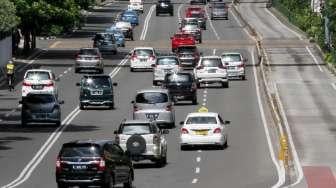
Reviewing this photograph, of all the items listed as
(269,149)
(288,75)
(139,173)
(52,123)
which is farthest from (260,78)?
(139,173)

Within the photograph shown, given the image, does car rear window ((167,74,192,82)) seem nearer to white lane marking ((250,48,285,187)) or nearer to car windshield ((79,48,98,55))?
white lane marking ((250,48,285,187))

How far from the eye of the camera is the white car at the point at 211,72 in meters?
75.8

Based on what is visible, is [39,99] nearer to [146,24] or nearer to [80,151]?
[80,151]

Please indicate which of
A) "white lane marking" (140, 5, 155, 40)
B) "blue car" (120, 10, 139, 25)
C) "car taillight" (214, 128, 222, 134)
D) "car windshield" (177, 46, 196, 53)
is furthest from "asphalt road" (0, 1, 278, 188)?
"blue car" (120, 10, 139, 25)

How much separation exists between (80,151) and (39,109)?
881 inches

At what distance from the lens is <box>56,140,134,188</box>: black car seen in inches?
1332

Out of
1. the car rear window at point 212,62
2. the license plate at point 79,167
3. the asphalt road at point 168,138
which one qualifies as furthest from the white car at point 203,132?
the car rear window at point 212,62

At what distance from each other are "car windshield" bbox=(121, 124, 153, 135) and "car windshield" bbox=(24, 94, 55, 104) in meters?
14.4

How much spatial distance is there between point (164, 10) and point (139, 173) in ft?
383

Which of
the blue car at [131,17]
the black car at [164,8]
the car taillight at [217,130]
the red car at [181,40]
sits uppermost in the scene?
the car taillight at [217,130]

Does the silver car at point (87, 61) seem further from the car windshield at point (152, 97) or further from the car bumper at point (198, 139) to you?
the car bumper at point (198, 139)

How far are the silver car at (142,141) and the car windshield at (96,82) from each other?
21033 millimetres

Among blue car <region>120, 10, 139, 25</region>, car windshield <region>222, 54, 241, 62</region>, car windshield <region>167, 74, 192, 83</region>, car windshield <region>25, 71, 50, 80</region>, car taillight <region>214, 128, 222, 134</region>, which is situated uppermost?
car taillight <region>214, 128, 222, 134</region>

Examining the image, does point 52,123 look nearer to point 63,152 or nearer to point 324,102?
point 324,102
